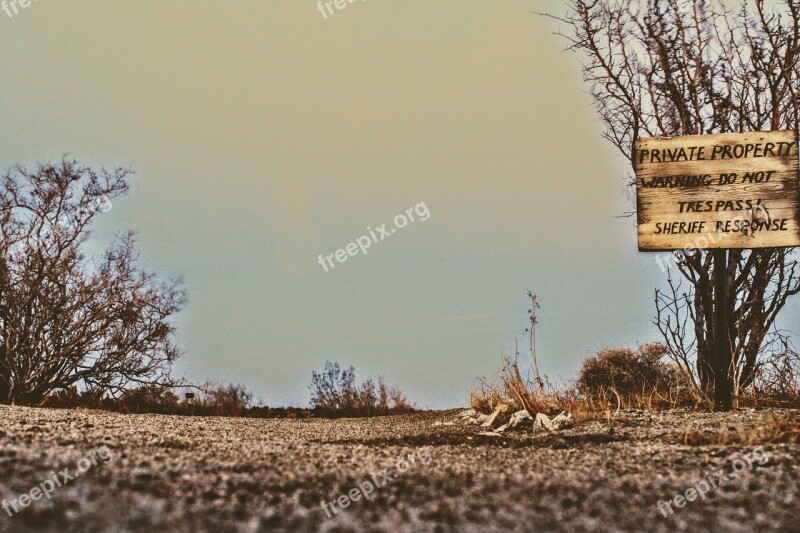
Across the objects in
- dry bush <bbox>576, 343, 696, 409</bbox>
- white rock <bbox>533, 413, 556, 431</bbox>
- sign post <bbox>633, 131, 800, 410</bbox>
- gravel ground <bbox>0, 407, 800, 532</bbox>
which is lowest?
gravel ground <bbox>0, 407, 800, 532</bbox>

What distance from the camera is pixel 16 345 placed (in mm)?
9523

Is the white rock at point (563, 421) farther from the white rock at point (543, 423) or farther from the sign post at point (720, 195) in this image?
the sign post at point (720, 195)

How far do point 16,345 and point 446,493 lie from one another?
9.00m

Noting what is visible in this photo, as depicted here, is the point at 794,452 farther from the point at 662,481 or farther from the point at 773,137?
the point at 773,137

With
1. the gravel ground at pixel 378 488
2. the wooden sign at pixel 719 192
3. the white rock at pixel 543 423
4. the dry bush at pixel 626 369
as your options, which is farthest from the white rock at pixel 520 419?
the dry bush at pixel 626 369

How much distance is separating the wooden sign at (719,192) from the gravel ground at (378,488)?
2.77m

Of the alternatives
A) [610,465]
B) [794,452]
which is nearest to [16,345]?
[610,465]

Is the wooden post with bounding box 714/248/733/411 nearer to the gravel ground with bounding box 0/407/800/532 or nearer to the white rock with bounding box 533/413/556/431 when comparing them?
the white rock with bounding box 533/413/556/431

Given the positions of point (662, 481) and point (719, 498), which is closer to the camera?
point (719, 498)

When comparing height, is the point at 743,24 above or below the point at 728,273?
above

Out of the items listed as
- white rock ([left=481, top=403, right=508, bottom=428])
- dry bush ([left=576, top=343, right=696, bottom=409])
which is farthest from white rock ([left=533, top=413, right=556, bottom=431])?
dry bush ([left=576, top=343, right=696, bottom=409])

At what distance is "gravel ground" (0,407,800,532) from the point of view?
84.7 inches

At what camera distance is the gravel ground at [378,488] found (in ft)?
7.06

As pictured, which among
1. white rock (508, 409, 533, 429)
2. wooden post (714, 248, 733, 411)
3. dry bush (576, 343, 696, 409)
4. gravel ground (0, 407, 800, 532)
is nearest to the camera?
gravel ground (0, 407, 800, 532)
